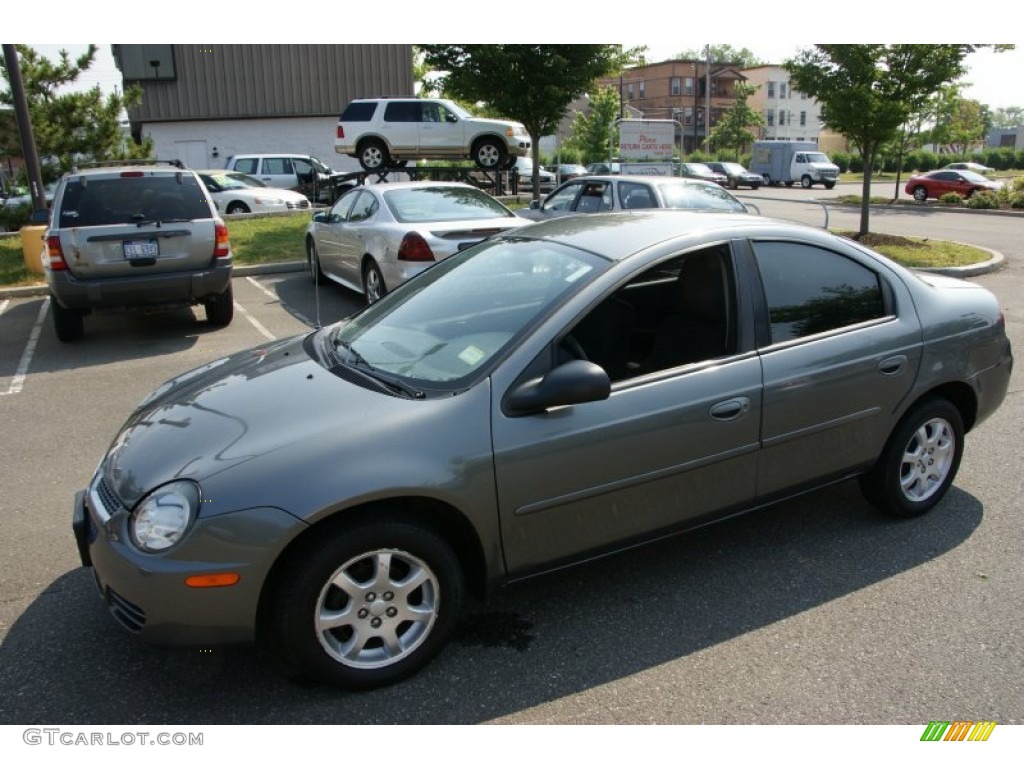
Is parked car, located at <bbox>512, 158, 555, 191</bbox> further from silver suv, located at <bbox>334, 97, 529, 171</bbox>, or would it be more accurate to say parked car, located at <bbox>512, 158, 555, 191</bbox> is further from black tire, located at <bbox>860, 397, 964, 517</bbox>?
black tire, located at <bbox>860, 397, 964, 517</bbox>

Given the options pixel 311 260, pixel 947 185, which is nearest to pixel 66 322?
pixel 311 260

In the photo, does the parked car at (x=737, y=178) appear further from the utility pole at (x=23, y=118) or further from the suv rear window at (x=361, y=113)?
the utility pole at (x=23, y=118)

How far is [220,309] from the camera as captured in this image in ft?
29.0

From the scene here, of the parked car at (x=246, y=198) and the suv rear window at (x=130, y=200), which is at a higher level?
the suv rear window at (x=130, y=200)

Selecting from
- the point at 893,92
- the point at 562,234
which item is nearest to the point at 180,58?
the point at 893,92

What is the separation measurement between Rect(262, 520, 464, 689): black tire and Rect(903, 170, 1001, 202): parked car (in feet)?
103

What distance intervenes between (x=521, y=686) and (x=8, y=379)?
6127mm

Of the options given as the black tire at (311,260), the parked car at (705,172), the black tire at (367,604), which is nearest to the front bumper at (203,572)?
the black tire at (367,604)

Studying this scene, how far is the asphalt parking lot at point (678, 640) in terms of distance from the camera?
9.04 ft

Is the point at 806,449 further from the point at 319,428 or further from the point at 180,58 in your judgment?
the point at 180,58

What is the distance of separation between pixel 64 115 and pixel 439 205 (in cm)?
1055

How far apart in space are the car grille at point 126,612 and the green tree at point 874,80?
14.3 metres

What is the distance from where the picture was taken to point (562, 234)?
3.79 meters

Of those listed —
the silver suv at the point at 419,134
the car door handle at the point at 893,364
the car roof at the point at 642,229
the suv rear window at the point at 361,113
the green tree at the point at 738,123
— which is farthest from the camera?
A: the green tree at the point at 738,123
